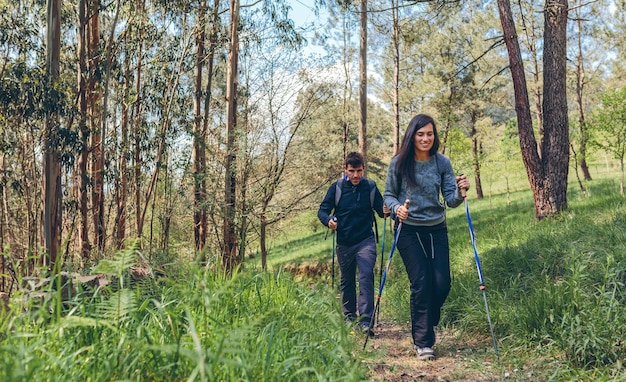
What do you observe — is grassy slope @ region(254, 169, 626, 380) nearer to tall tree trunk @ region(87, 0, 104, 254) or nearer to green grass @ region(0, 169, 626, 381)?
green grass @ region(0, 169, 626, 381)

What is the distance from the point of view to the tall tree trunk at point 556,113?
32.2 feet

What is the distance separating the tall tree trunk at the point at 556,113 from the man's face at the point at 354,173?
5428mm

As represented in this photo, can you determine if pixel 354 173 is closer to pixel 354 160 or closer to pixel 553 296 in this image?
pixel 354 160

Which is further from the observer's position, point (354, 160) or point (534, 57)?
point (534, 57)

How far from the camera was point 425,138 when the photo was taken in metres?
4.78

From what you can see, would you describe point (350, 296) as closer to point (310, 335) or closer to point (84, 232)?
point (310, 335)

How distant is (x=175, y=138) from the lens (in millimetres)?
16281

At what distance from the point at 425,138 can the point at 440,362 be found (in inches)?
76.4

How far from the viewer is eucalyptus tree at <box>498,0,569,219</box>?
32.2 feet

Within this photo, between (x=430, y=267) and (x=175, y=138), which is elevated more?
(x=175, y=138)

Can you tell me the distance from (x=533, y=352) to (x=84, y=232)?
12876 mm

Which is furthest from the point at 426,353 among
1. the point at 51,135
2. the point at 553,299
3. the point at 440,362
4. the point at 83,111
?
the point at 83,111

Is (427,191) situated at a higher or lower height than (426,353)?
higher

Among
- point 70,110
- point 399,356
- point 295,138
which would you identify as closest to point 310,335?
point 399,356
